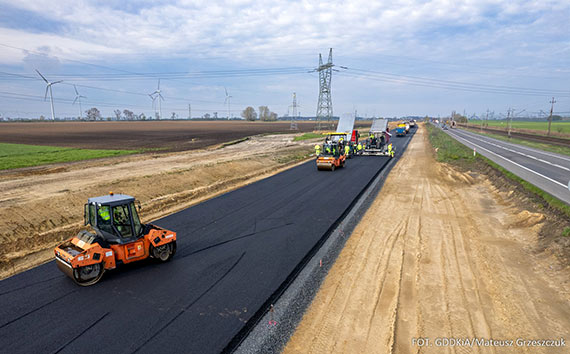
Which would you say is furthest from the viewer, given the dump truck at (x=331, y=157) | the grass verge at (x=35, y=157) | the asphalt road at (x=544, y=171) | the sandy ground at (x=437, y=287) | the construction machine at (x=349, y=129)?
the construction machine at (x=349, y=129)

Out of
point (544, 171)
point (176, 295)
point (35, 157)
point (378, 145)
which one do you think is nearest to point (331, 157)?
point (378, 145)

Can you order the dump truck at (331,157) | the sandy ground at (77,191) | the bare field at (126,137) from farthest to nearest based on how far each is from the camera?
the bare field at (126,137)
the dump truck at (331,157)
the sandy ground at (77,191)

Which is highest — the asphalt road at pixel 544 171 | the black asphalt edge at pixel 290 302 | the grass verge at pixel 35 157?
the grass verge at pixel 35 157

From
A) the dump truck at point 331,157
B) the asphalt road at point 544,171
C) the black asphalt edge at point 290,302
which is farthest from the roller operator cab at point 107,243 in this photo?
the asphalt road at point 544,171

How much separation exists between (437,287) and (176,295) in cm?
671

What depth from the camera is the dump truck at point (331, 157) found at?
2361cm

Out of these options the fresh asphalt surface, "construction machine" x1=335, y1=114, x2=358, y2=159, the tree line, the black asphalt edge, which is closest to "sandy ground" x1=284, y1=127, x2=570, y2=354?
the black asphalt edge

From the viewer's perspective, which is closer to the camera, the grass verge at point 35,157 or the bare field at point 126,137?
the grass verge at point 35,157

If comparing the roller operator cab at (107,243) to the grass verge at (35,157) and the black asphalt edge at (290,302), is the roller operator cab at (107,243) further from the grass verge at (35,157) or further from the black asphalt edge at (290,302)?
the grass verge at (35,157)

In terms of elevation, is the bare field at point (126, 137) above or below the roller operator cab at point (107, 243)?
above

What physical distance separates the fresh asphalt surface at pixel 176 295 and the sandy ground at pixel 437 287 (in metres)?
1.53

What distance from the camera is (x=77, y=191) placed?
1641 centimetres

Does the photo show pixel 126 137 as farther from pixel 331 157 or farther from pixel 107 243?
pixel 107 243

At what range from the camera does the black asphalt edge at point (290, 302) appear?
20.1 feet
